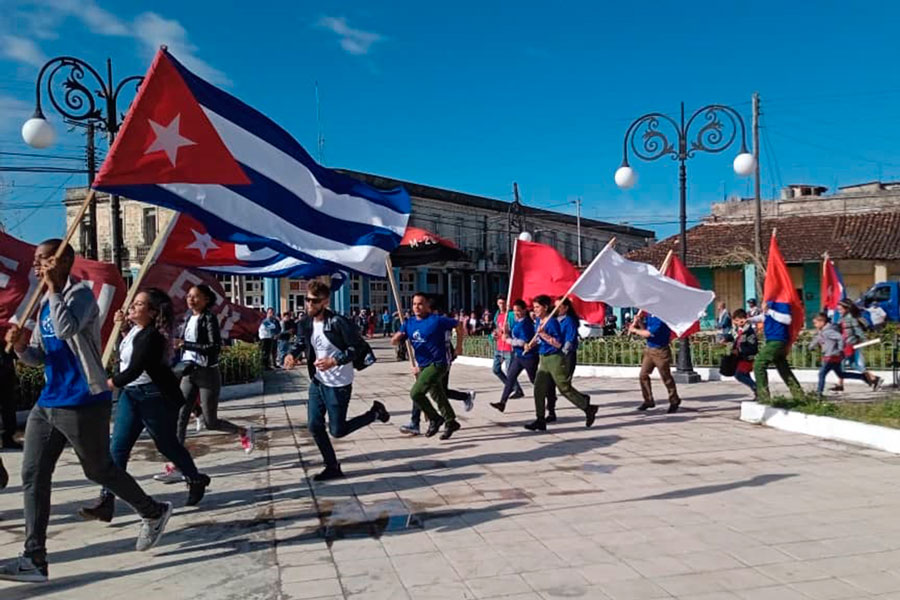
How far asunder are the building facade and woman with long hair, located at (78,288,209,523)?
89.7ft

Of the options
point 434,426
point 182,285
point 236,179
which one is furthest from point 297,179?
point 182,285

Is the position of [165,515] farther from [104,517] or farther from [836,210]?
[836,210]

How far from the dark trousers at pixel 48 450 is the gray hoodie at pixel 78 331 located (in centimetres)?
19

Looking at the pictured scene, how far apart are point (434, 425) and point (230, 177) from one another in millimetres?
3892

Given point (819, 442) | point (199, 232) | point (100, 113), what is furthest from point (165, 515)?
point (100, 113)

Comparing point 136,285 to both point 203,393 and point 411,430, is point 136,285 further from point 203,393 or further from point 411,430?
point 411,430

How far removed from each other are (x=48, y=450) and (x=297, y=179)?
338 centimetres

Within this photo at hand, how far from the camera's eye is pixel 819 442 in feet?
26.9

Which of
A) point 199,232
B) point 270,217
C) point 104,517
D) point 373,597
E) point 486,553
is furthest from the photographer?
point 199,232

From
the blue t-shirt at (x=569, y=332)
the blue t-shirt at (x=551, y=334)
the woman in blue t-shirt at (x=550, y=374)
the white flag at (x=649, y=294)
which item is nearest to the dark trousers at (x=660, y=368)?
the white flag at (x=649, y=294)

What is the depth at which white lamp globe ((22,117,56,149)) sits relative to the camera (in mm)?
10680

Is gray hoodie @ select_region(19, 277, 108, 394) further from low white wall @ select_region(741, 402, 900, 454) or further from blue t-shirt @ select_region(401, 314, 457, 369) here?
low white wall @ select_region(741, 402, 900, 454)

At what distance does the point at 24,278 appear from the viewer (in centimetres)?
731

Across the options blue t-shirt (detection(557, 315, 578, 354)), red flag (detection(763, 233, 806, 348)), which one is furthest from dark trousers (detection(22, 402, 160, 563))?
red flag (detection(763, 233, 806, 348))
